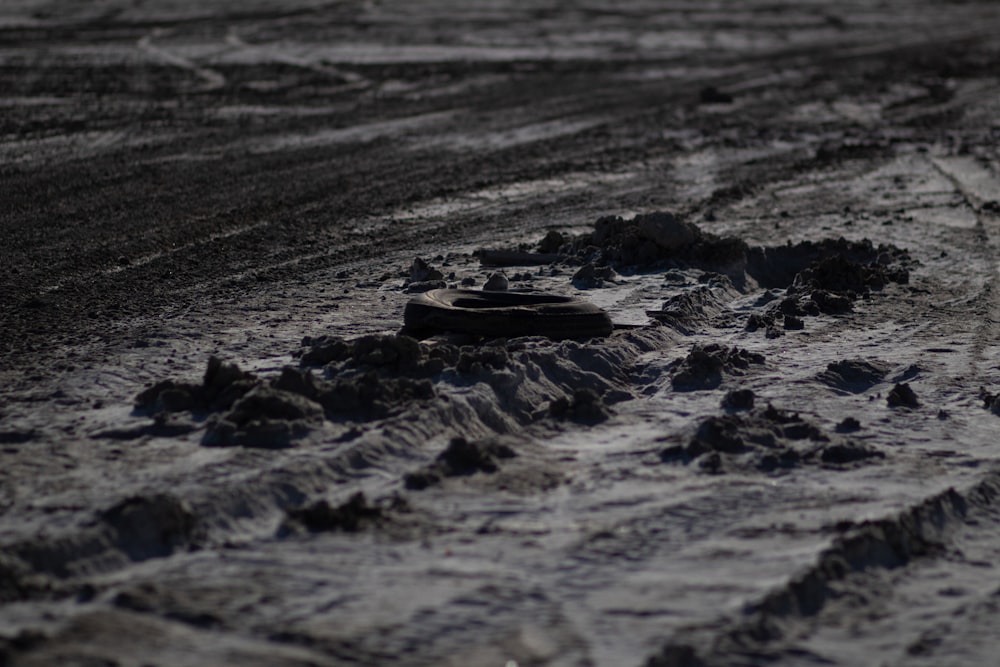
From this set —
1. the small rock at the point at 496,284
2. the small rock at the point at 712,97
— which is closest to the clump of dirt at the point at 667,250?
the small rock at the point at 496,284

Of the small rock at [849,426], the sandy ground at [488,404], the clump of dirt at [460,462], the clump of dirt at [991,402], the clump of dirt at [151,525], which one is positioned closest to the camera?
the sandy ground at [488,404]

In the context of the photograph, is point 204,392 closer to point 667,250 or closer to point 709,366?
point 709,366

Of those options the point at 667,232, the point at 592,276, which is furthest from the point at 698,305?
the point at 667,232

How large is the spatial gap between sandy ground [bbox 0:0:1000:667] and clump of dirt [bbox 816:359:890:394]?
0.03 metres

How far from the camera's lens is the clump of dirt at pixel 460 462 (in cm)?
489

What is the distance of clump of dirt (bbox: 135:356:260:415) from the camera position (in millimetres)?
5590

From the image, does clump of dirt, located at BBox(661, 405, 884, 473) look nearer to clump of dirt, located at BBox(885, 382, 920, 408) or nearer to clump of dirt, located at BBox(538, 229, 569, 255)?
clump of dirt, located at BBox(885, 382, 920, 408)

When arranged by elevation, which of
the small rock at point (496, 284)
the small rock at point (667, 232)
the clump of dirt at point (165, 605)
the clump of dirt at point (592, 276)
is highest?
the small rock at point (667, 232)

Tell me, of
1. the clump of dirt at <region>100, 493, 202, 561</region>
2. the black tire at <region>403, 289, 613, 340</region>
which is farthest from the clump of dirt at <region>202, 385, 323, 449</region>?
the black tire at <region>403, 289, 613, 340</region>

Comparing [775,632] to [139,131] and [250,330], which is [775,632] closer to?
[250,330]

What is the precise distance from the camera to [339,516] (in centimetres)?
446

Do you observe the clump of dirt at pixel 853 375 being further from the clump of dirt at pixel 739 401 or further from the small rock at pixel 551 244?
the small rock at pixel 551 244

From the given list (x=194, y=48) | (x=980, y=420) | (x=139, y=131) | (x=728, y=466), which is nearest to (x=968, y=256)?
(x=980, y=420)

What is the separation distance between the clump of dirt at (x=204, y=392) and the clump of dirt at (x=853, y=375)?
3.15m
